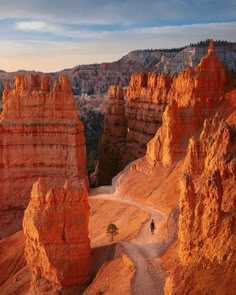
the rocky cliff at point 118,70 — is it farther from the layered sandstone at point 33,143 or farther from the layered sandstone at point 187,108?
the layered sandstone at point 33,143

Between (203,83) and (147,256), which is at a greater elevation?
(203,83)

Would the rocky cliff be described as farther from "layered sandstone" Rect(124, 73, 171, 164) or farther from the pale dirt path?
the pale dirt path

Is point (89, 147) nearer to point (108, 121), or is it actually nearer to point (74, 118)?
point (108, 121)

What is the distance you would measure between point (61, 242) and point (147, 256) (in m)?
5.42

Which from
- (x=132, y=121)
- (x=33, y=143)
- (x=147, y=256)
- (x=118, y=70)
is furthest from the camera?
(x=118, y=70)

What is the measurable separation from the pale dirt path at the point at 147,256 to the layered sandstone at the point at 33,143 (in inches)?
532

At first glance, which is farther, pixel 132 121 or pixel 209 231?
pixel 132 121

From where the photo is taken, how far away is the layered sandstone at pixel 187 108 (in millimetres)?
51531

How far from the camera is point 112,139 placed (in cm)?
7619

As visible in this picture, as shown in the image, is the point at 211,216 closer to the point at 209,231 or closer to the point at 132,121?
the point at 209,231

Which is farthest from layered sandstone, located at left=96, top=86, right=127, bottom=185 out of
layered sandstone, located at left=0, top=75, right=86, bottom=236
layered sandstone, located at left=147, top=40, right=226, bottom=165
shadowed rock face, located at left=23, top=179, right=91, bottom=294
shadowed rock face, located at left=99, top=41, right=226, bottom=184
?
shadowed rock face, located at left=23, top=179, right=91, bottom=294

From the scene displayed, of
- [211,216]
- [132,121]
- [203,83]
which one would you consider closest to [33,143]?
[203,83]

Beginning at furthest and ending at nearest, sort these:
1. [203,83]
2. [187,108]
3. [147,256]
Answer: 1. [203,83]
2. [187,108]
3. [147,256]

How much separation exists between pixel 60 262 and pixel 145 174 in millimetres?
20712
